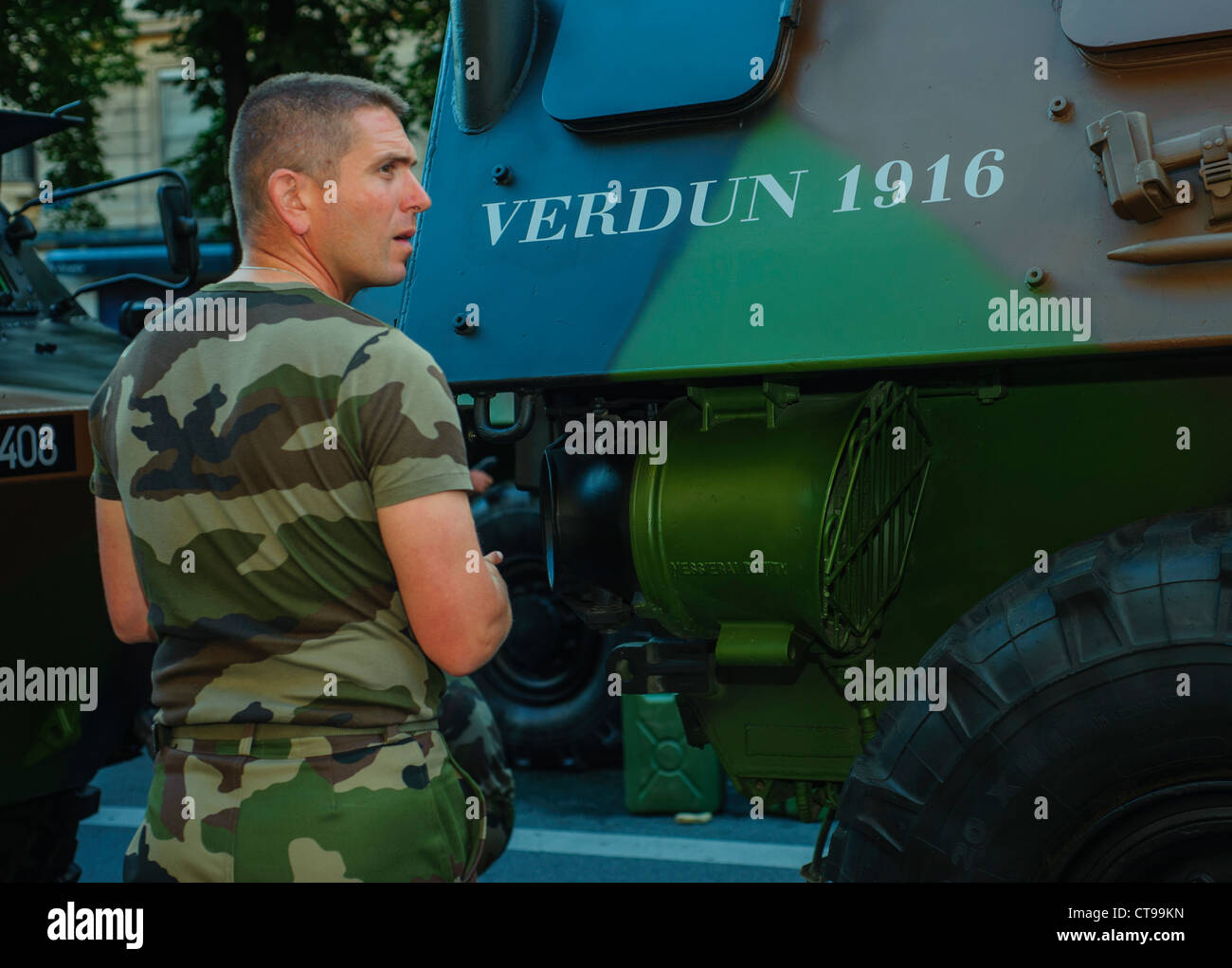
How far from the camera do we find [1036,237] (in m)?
2.33

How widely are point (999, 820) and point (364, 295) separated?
1.68 m

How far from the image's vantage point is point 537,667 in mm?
6254

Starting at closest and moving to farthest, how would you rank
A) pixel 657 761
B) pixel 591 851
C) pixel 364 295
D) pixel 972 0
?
pixel 972 0
pixel 364 295
pixel 591 851
pixel 657 761

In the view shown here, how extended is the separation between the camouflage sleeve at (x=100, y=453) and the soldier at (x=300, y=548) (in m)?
0.09

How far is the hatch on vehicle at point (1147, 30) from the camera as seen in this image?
2.21 metres

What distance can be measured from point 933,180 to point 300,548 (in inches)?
51.5

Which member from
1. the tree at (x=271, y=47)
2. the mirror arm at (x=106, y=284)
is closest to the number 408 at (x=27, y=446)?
the mirror arm at (x=106, y=284)

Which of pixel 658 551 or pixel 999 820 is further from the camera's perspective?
pixel 658 551

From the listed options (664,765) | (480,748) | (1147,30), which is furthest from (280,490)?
(664,765)

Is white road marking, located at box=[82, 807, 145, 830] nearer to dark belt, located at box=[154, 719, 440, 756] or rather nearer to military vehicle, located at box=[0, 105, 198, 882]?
military vehicle, located at box=[0, 105, 198, 882]

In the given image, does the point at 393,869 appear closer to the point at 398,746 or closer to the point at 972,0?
the point at 398,746

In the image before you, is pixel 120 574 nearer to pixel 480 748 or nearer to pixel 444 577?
pixel 444 577

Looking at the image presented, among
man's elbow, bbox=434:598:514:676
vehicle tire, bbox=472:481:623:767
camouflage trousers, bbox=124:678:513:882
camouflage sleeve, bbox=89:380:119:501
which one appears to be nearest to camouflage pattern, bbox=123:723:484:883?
camouflage trousers, bbox=124:678:513:882
